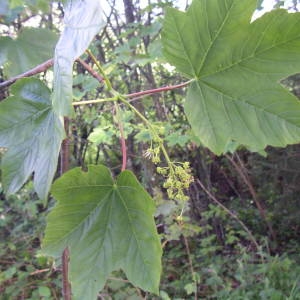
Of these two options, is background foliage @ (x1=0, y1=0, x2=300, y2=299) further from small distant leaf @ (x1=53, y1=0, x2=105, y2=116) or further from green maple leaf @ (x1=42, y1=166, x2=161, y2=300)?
small distant leaf @ (x1=53, y1=0, x2=105, y2=116)

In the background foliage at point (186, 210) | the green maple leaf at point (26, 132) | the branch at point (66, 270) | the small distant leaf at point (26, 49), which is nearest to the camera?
the green maple leaf at point (26, 132)

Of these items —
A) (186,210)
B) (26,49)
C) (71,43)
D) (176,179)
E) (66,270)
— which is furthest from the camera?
(186,210)

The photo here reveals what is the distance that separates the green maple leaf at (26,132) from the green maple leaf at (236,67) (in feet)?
0.88

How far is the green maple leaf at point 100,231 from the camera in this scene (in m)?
0.74

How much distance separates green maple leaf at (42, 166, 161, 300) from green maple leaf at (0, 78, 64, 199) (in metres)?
0.07

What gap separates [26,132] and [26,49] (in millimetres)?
374

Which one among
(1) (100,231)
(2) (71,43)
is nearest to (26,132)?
(1) (100,231)

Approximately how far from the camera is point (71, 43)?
475 mm

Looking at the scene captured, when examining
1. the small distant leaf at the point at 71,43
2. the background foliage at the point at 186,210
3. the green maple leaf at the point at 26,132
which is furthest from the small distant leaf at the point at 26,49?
the background foliage at the point at 186,210

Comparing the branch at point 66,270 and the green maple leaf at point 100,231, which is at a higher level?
the green maple leaf at point 100,231

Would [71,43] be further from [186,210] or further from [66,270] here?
[186,210]

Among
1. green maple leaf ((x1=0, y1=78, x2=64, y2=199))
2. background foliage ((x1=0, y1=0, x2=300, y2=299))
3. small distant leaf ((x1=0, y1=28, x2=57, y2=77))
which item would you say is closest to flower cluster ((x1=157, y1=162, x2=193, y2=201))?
green maple leaf ((x1=0, y1=78, x2=64, y2=199))

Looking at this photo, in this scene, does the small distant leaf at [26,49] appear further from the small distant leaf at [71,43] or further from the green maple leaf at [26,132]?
the small distant leaf at [71,43]

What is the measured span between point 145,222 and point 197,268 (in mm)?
2848
